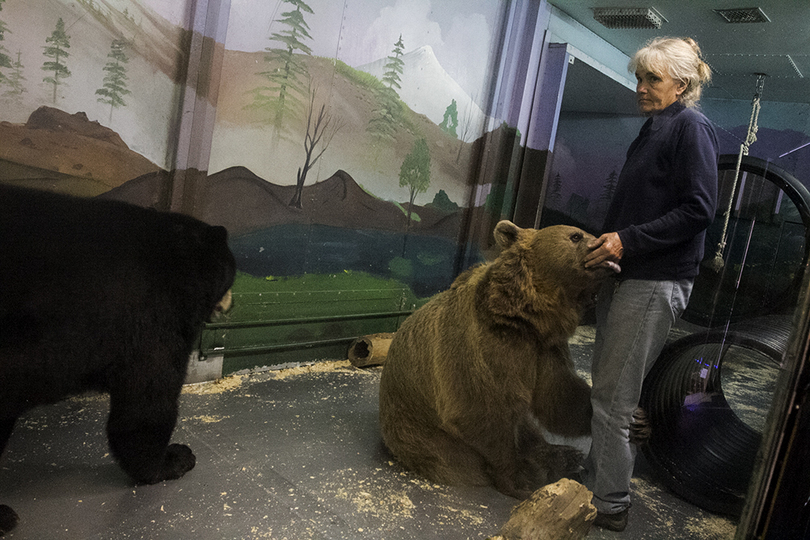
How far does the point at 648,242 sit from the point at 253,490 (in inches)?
84.2

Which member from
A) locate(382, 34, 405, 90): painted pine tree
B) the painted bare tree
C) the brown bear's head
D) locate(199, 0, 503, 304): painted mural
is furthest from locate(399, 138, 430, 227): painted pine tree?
the brown bear's head

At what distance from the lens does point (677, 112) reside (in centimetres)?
247

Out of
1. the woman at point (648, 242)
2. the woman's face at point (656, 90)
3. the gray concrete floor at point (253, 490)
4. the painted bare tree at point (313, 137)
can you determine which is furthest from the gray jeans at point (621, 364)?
the painted bare tree at point (313, 137)

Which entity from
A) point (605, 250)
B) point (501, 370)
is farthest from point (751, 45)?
point (501, 370)

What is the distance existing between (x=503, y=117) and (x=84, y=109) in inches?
152

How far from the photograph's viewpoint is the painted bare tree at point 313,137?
3857 mm

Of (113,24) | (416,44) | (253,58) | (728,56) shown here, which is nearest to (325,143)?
(253,58)

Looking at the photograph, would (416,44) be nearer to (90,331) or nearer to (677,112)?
(677,112)

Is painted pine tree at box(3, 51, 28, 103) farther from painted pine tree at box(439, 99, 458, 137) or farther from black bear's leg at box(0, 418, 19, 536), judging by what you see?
painted pine tree at box(439, 99, 458, 137)

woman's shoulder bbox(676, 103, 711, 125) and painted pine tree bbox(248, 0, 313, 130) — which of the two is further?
painted pine tree bbox(248, 0, 313, 130)

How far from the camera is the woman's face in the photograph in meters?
2.51

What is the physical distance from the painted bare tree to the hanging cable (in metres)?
2.68

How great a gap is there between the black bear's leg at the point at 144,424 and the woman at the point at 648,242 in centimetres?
202

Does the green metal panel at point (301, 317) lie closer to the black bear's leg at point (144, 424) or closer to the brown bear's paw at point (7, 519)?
the black bear's leg at point (144, 424)
